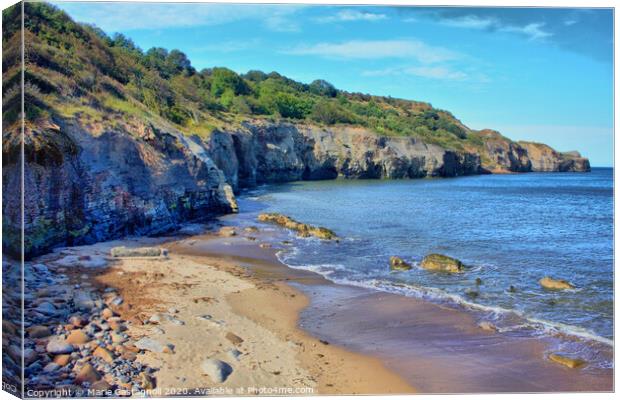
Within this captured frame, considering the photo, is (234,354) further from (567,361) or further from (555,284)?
(555,284)

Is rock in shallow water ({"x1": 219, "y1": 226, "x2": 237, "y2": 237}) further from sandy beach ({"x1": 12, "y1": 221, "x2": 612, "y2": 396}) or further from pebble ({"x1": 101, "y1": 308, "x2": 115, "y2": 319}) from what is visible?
pebble ({"x1": 101, "y1": 308, "x2": 115, "y2": 319})

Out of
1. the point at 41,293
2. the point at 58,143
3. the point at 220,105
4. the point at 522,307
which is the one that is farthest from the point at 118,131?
the point at 220,105

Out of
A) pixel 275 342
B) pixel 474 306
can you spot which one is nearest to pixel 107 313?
pixel 275 342

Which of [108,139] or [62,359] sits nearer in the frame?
[62,359]

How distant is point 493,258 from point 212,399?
33.6 feet

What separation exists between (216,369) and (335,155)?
51.2 m

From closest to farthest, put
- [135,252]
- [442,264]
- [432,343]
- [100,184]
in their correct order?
[432,343], [135,252], [442,264], [100,184]

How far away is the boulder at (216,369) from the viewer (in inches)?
254

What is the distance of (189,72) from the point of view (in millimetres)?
45719

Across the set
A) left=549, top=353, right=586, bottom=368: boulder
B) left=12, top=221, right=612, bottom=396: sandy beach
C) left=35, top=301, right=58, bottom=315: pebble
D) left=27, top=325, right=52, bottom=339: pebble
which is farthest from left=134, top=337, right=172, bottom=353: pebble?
left=549, top=353, right=586, bottom=368: boulder

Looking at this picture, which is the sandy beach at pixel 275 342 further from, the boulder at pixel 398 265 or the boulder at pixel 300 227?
the boulder at pixel 300 227

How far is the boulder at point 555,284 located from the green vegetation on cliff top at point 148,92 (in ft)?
35.7

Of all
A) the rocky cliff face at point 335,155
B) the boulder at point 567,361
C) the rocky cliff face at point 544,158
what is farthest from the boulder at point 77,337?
the rocky cliff face at point 544,158

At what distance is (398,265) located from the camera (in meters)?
13.6
